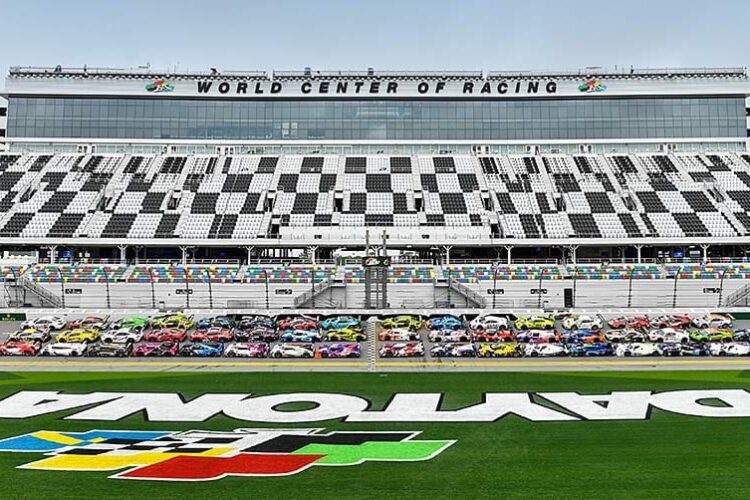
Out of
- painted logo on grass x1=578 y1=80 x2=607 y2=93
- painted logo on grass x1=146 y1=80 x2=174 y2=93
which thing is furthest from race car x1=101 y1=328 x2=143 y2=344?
painted logo on grass x1=578 y1=80 x2=607 y2=93

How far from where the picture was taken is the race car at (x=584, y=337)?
139 ft

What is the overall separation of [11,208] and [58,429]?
58661 millimetres

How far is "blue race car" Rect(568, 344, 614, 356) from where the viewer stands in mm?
40312

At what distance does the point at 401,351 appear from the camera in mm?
40625

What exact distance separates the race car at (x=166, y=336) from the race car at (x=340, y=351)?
1081 centimetres

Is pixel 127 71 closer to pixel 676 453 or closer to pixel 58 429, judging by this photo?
pixel 58 429

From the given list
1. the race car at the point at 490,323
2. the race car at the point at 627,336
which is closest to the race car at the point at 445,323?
the race car at the point at 490,323

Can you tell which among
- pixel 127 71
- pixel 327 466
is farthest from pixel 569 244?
pixel 127 71

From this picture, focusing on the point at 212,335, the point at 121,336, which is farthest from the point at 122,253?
the point at 212,335

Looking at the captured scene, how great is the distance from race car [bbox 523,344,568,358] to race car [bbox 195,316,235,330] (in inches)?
869

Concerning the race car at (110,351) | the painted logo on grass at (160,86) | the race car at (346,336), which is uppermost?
the painted logo on grass at (160,86)

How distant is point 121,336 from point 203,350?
7237 mm

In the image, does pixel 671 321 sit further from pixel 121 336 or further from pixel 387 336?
pixel 121 336

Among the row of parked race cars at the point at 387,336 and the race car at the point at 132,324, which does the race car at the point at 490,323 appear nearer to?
the row of parked race cars at the point at 387,336
